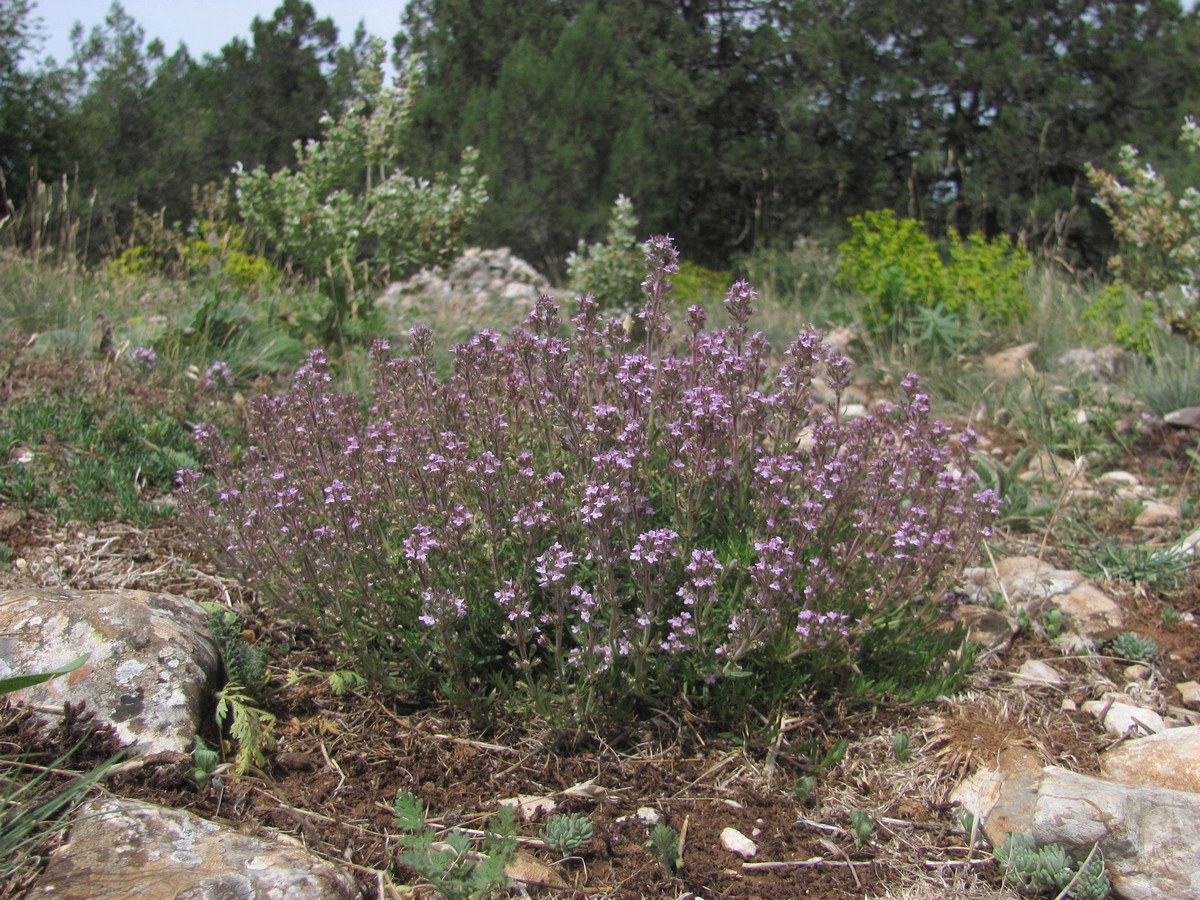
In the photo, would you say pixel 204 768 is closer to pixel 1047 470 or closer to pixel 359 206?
pixel 1047 470

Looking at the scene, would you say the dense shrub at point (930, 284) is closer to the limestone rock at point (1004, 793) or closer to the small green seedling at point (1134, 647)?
the small green seedling at point (1134, 647)

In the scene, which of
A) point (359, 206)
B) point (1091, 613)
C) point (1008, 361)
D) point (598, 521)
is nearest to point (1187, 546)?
point (1091, 613)

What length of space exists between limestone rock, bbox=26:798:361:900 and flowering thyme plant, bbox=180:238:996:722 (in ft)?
2.33

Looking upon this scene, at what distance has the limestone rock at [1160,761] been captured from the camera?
8.62 feet

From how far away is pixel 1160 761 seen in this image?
2.71 m

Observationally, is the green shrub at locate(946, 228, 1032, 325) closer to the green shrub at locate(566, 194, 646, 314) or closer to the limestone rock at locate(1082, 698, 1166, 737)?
the green shrub at locate(566, 194, 646, 314)

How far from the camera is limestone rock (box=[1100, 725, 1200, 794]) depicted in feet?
8.62

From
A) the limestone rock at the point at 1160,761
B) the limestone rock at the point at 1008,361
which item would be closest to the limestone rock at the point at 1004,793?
the limestone rock at the point at 1160,761

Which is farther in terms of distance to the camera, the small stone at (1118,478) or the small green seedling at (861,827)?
the small stone at (1118,478)

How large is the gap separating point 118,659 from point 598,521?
1569 mm

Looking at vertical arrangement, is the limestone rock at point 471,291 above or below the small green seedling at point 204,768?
above

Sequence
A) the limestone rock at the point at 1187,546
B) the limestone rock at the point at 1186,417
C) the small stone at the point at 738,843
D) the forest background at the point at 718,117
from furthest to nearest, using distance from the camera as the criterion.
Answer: the forest background at the point at 718,117 < the limestone rock at the point at 1186,417 < the limestone rock at the point at 1187,546 < the small stone at the point at 738,843

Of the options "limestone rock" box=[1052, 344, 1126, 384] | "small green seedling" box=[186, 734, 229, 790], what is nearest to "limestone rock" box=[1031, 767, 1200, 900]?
"small green seedling" box=[186, 734, 229, 790]

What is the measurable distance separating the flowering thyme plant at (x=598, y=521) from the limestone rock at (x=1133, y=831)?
703 mm
